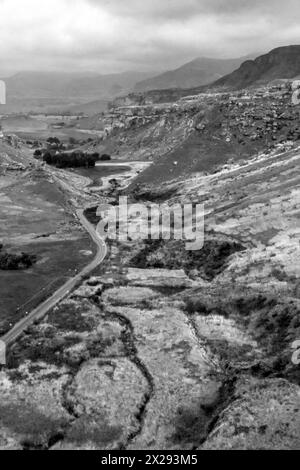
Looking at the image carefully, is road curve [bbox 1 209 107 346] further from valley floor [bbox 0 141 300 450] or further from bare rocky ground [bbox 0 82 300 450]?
bare rocky ground [bbox 0 82 300 450]

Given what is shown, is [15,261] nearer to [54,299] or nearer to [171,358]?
[54,299]

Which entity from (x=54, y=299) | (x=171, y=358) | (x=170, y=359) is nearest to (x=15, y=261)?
(x=54, y=299)

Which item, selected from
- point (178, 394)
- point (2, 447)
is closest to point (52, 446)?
point (2, 447)

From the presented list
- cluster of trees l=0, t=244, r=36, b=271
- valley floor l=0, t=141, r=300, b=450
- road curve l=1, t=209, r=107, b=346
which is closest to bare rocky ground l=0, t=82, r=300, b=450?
valley floor l=0, t=141, r=300, b=450

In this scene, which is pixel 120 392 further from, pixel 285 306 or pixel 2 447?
pixel 285 306

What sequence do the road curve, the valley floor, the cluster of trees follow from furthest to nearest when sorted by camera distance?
the cluster of trees → the road curve → the valley floor
